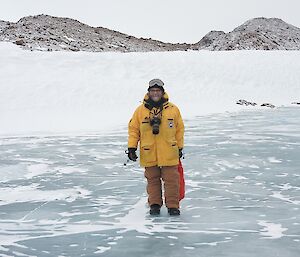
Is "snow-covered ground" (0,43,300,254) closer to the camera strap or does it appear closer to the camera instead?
the camera

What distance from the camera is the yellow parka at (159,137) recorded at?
595 cm

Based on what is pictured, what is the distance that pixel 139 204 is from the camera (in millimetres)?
6660

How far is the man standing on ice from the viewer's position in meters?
5.93

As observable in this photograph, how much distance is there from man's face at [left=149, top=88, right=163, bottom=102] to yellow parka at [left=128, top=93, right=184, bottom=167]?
0.06m

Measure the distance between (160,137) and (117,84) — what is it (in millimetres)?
20536

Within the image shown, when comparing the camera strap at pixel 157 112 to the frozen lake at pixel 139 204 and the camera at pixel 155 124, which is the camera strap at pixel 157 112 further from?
the frozen lake at pixel 139 204

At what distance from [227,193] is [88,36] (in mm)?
79405

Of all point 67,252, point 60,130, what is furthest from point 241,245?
point 60,130

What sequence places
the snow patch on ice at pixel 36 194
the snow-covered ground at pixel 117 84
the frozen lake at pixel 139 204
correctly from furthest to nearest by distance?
the snow-covered ground at pixel 117 84 < the snow patch on ice at pixel 36 194 < the frozen lake at pixel 139 204

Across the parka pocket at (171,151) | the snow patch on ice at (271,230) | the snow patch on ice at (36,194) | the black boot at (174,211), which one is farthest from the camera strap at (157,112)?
the snow patch on ice at (36,194)

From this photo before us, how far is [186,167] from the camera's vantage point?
30.3 feet

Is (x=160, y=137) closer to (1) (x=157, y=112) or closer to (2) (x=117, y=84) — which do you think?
(1) (x=157, y=112)

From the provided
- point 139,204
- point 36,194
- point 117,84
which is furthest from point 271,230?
point 117,84

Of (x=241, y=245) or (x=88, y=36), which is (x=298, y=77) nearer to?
(x=241, y=245)
